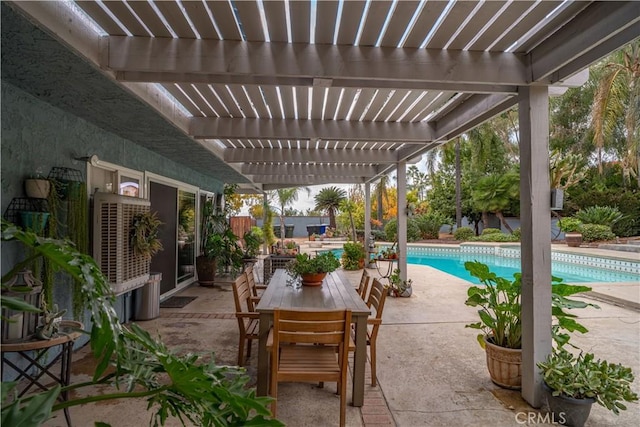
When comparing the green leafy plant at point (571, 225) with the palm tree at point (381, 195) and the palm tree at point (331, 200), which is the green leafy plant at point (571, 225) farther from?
the palm tree at point (331, 200)

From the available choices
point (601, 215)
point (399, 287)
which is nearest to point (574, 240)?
point (601, 215)

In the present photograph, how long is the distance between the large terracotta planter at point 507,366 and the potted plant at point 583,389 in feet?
1.12

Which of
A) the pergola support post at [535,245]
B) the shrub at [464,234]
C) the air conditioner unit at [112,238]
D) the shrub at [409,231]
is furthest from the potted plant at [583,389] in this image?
the shrub at [464,234]

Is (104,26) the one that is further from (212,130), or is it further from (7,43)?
(212,130)

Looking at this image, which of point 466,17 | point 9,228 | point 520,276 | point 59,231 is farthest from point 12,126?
point 520,276

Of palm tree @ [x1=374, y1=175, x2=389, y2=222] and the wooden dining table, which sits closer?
the wooden dining table

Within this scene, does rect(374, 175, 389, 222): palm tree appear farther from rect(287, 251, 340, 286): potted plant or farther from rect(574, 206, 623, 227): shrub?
rect(287, 251, 340, 286): potted plant

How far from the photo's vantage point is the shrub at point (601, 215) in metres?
13.7

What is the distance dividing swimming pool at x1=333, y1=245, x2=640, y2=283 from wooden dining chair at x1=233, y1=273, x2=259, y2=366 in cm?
733

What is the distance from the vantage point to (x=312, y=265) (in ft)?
12.0

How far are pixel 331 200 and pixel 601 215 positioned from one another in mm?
13394

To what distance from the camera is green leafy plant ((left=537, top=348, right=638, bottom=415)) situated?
2.25 meters

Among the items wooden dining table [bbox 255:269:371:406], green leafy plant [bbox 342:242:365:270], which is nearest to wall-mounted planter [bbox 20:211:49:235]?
wooden dining table [bbox 255:269:371:406]

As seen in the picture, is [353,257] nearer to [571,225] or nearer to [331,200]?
[571,225]
